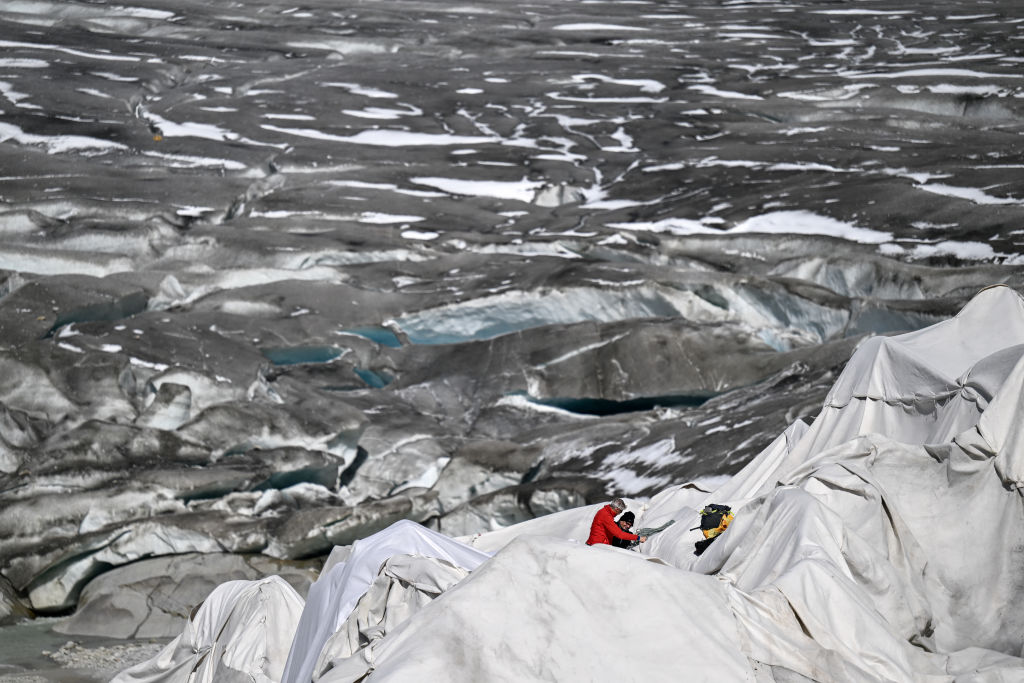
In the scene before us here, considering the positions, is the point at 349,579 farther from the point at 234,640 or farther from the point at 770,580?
the point at 770,580

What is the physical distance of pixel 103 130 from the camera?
4247cm

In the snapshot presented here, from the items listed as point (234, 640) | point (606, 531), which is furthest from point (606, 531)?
point (234, 640)

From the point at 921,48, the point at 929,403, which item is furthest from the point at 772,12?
the point at 929,403

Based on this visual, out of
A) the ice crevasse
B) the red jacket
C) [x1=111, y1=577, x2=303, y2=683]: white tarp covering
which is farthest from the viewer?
[x1=111, y1=577, x2=303, y2=683]: white tarp covering

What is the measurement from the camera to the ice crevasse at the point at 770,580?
8805 mm

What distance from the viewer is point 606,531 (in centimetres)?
1291

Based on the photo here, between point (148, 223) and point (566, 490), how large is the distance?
59.6 ft

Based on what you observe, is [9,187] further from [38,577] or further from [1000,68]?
[1000,68]

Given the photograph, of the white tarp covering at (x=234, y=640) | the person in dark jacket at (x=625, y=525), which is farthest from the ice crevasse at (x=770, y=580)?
the person in dark jacket at (x=625, y=525)

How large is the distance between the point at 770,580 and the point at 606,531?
2.97m

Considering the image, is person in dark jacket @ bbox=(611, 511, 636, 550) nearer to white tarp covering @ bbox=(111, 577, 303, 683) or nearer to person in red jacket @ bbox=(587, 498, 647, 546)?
person in red jacket @ bbox=(587, 498, 647, 546)

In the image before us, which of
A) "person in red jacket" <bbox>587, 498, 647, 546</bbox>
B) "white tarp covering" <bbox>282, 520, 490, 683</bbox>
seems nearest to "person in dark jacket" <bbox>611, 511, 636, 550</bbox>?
"person in red jacket" <bbox>587, 498, 647, 546</bbox>

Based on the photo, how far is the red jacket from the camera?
12828 millimetres

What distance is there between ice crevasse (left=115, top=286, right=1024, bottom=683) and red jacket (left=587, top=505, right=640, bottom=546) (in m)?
0.54
